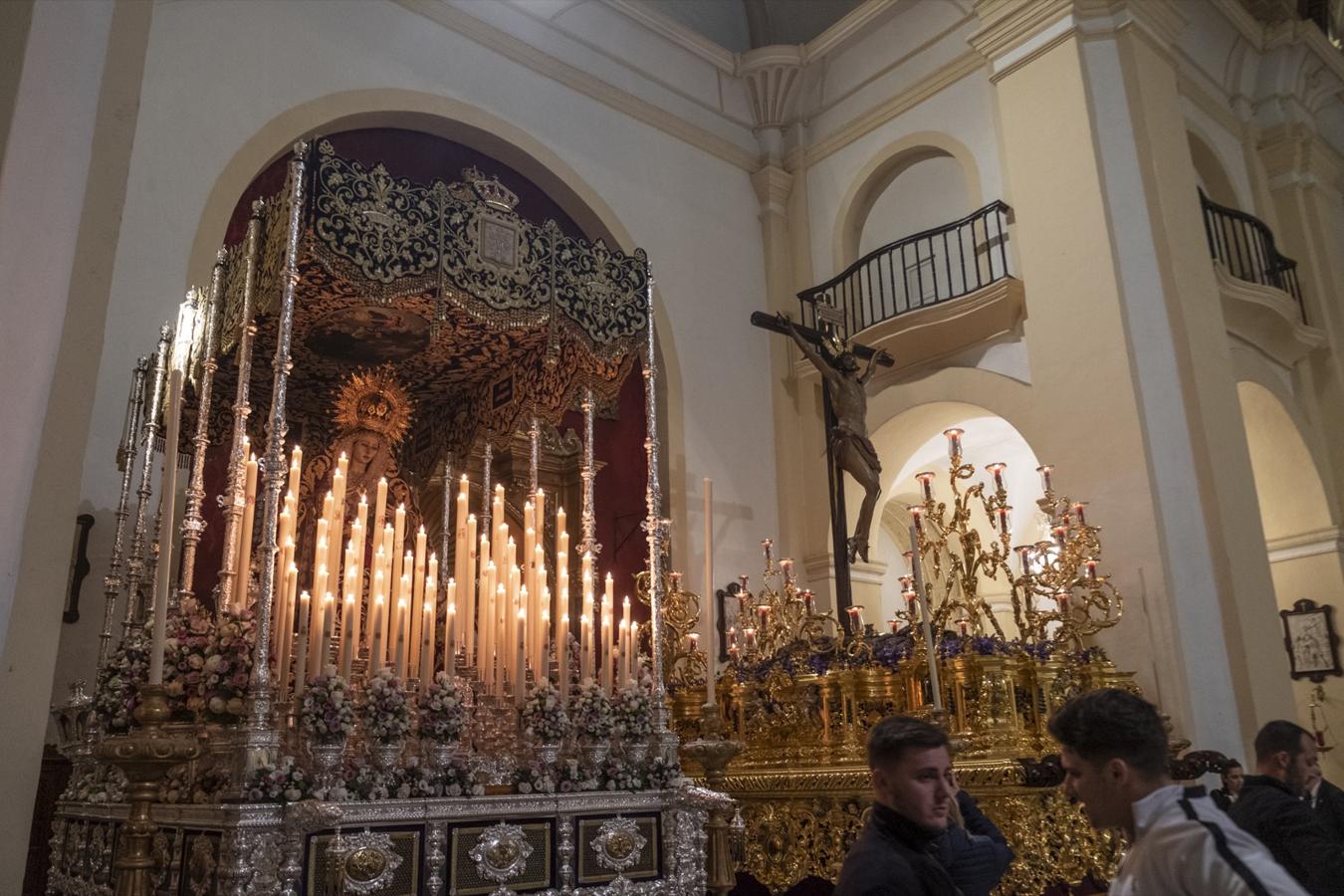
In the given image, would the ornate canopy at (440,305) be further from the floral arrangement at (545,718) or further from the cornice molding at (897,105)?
the cornice molding at (897,105)

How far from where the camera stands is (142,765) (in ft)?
11.4

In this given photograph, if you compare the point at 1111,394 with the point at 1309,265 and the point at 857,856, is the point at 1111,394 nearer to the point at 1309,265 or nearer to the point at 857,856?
the point at 1309,265

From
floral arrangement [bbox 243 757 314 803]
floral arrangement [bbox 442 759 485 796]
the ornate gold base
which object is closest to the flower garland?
floral arrangement [bbox 442 759 485 796]

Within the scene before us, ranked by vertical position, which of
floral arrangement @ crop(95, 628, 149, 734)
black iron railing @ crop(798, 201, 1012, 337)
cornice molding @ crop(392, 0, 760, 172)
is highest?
cornice molding @ crop(392, 0, 760, 172)

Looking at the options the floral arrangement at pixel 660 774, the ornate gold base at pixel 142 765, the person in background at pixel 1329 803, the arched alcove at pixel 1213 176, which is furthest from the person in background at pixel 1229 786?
the arched alcove at pixel 1213 176

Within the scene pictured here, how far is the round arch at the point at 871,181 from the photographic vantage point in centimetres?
1023

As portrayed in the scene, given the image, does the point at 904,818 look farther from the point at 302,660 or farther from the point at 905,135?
the point at 905,135

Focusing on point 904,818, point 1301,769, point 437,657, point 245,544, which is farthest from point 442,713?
point 1301,769

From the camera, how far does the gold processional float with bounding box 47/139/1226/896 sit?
158 inches

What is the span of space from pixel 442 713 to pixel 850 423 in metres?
5.04

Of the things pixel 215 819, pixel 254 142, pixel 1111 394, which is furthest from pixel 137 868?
pixel 1111 394

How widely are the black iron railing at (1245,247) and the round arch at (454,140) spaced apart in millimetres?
4979

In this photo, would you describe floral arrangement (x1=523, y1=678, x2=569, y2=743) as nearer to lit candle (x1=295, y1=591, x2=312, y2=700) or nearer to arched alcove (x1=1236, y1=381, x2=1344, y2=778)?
lit candle (x1=295, y1=591, x2=312, y2=700)

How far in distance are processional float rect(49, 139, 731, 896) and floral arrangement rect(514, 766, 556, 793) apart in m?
0.01
